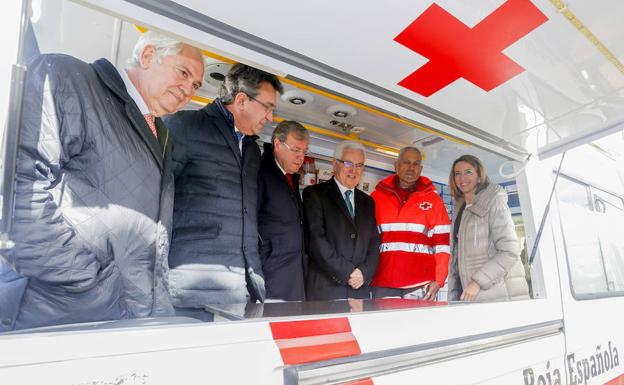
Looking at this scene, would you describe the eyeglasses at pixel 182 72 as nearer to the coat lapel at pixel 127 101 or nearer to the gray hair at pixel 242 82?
the coat lapel at pixel 127 101

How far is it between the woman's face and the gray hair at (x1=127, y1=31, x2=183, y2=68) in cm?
194

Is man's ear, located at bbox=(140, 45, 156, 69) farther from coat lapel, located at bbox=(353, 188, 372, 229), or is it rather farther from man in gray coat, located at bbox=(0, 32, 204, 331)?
coat lapel, located at bbox=(353, 188, 372, 229)

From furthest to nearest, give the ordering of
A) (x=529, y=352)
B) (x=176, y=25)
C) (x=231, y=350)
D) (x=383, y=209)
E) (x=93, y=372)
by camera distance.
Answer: (x=383, y=209)
(x=529, y=352)
(x=176, y=25)
(x=231, y=350)
(x=93, y=372)

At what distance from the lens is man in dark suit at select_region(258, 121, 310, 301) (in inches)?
72.3

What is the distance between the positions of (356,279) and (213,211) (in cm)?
107

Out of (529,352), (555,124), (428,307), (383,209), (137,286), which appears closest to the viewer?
(137,286)

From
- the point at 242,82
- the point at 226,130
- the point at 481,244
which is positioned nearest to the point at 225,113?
the point at 226,130

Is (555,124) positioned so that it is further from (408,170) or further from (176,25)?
(176,25)

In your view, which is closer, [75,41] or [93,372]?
[93,372]

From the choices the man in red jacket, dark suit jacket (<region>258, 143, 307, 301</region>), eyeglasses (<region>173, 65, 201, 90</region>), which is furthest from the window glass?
eyeglasses (<region>173, 65, 201, 90</region>)

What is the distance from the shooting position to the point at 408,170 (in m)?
2.67

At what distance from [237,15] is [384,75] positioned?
1.87 ft

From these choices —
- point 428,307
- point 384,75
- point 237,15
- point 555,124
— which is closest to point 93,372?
point 237,15

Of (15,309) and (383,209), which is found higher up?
(383,209)
